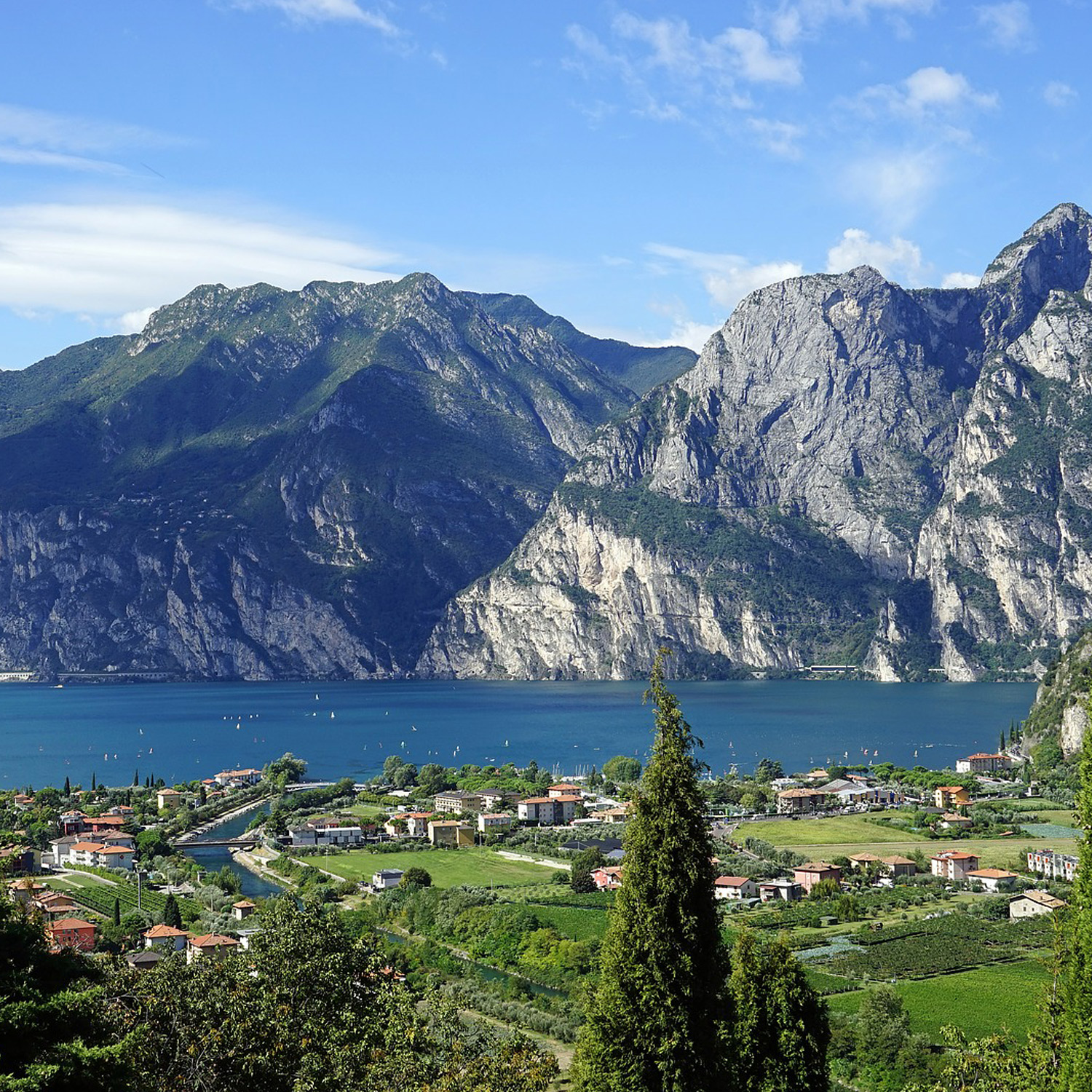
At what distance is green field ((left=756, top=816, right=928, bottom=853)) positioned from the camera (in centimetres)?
7238

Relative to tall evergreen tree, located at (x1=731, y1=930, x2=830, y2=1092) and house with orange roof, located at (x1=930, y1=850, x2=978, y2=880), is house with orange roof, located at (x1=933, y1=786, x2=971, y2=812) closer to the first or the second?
house with orange roof, located at (x1=930, y1=850, x2=978, y2=880)

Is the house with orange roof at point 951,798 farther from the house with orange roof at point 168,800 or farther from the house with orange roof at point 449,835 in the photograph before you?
the house with orange roof at point 168,800

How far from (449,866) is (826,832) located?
2188 centimetres

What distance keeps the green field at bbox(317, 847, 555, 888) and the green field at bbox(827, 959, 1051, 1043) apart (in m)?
23.4

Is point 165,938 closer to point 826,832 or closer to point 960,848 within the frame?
point 960,848

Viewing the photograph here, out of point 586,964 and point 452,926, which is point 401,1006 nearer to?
point 586,964

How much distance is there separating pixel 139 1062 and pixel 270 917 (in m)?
7.40

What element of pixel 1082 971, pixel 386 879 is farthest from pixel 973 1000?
pixel 386 879

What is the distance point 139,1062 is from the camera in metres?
18.2

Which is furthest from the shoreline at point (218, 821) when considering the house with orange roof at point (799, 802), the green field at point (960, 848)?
the house with orange roof at point (799, 802)

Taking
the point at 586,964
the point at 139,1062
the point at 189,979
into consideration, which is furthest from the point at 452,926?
the point at 139,1062

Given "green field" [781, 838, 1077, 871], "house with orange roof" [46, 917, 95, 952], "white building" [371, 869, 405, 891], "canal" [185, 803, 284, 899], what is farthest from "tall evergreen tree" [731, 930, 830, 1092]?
"green field" [781, 838, 1077, 871]

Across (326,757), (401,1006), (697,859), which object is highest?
(697,859)

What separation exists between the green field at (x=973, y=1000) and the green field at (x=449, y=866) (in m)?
23.4
